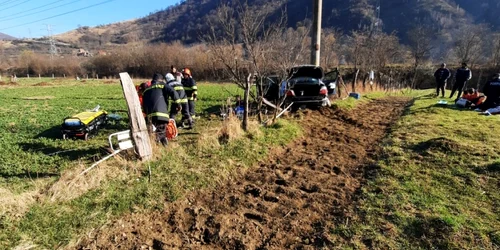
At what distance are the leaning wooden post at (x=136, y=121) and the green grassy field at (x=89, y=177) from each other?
0.78 ft

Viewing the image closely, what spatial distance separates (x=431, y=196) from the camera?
13.2ft

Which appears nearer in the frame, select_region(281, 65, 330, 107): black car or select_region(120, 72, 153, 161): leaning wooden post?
select_region(120, 72, 153, 161): leaning wooden post

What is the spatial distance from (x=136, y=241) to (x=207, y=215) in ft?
3.00

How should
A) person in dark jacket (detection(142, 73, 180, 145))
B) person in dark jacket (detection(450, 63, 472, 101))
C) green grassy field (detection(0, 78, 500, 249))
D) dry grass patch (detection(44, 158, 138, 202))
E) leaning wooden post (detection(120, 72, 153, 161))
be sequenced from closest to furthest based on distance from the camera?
green grassy field (detection(0, 78, 500, 249)) → dry grass patch (detection(44, 158, 138, 202)) → leaning wooden post (detection(120, 72, 153, 161)) → person in dark jacket (detection(142, 73, 180, 145)) → person in dark jacket (detection(450, 63, 472, 101))

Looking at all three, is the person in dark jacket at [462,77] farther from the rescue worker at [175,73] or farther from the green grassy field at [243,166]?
the rescue worker at [175,73]

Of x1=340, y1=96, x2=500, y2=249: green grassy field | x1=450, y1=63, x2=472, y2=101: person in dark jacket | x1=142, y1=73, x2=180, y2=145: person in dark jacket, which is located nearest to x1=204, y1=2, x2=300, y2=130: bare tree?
x1=142, y1=73, x2=180, y2=145: person in dark jacket

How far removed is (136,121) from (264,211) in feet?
8.92

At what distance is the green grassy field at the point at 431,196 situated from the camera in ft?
10.4

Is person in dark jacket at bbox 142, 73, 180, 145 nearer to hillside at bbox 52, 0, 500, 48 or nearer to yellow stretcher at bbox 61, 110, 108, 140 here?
yellow stretcher at bbox 61, 110, 108, 140

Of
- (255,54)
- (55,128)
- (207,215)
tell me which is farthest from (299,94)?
(55,128)

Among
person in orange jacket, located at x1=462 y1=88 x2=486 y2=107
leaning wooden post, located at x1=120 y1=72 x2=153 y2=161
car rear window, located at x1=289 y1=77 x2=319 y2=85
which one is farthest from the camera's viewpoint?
person in orange jacket, located at x1=462 y1=88 x2=486 y2=107

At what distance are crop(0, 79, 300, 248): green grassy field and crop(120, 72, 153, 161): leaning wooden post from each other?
238 millimetres

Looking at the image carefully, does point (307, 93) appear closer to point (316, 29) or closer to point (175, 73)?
point (316, 29)

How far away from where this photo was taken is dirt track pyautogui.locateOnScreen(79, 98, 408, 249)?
3.35 metres
